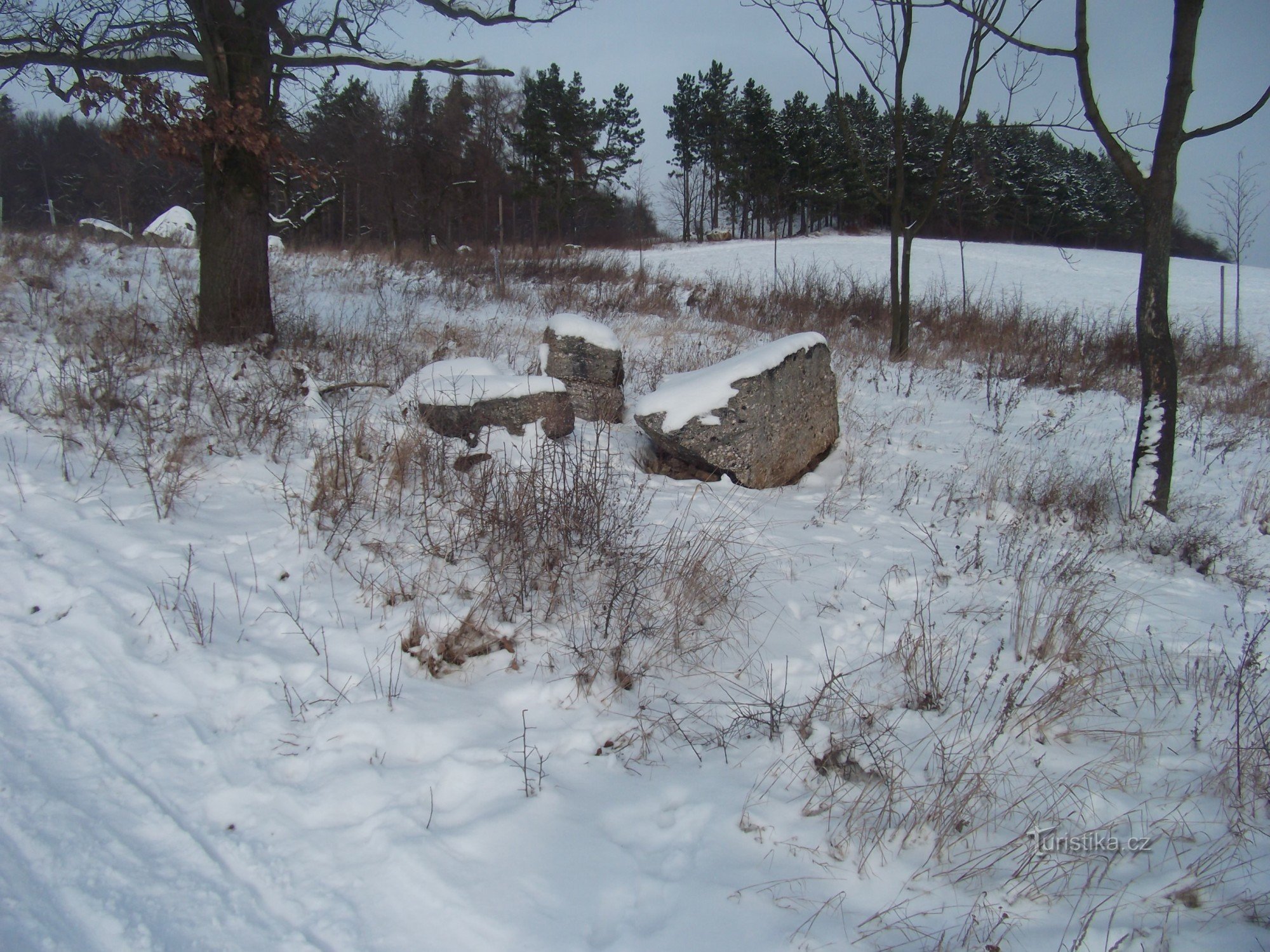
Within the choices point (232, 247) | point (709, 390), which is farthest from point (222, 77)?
point (709, 390)

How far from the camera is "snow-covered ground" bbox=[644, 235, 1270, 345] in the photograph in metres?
14.9

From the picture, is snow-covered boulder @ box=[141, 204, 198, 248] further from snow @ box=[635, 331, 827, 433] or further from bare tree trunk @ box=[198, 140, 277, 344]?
snow @ box=[635, 331, 827, 433]

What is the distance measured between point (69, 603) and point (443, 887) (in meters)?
2.07

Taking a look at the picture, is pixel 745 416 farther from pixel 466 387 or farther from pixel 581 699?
pixel 581 699

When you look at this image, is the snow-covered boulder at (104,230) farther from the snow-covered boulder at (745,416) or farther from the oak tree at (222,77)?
the snow-covered boulder at (745,416)

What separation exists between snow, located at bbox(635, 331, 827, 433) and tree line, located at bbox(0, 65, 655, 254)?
15383 mm

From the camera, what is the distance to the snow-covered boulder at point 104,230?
1168 centimetres

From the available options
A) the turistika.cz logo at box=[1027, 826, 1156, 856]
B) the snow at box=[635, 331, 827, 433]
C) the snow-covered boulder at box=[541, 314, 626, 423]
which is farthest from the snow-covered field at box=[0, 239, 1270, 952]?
the snow-covered boulder at box=[541, 314, 626, 423]

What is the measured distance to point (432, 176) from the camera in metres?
24.7

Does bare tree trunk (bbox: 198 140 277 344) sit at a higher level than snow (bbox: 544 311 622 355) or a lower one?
higher

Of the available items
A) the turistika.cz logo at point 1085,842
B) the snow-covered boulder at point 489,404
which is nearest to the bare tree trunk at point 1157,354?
the turistika.cz logo at point 1085,842

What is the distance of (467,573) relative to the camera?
314cm

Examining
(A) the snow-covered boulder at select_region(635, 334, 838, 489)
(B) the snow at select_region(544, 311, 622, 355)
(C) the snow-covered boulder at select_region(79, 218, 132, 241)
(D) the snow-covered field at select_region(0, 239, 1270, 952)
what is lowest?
(D) the snow-covered field at select_region(0, 239, 1270, 952)

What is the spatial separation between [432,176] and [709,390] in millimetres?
24303
